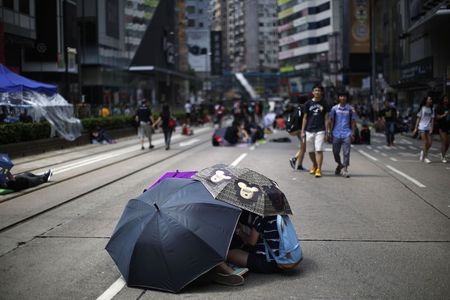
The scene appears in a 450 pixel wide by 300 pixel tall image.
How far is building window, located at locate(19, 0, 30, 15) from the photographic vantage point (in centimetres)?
3503

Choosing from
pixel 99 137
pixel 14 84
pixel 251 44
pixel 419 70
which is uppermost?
pixel 251 44

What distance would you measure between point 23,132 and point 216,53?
11189cm

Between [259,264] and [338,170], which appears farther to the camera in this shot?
[338,170]

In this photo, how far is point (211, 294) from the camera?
501 centimetres

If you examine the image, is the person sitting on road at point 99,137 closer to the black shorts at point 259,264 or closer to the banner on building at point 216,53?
the black shorts at point 259,264

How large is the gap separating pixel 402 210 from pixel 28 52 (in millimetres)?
40409

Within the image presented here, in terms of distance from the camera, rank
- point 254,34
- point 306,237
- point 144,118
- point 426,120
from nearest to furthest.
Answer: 1. point 306,237
2. point 426,120
3. point 144,118
4. point 254,34

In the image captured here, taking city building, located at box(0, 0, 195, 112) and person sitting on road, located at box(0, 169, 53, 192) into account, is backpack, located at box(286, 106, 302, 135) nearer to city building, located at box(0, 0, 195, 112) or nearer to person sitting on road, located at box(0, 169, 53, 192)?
person sitting on road, located at box(0, 169, 53, 192)

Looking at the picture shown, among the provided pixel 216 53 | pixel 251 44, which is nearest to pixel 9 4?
pixel 216 53

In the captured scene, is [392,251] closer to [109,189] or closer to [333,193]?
[333,193]

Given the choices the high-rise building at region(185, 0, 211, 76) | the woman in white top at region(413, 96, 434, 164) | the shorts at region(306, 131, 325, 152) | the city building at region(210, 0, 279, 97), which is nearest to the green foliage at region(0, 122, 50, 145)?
the shorts at region(306, 131, 325, 152)

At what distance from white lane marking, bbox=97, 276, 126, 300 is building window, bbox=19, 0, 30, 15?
1274 inches

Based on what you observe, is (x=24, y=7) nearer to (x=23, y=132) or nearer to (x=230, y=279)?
(x=23, y=132)

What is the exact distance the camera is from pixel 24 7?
117 ft
